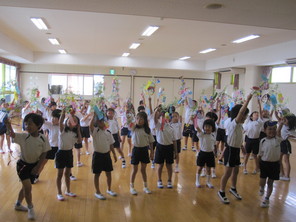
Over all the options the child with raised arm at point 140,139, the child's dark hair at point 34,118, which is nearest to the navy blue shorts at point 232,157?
the child with raised arm at point 140,139

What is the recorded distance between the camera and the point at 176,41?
7.77m

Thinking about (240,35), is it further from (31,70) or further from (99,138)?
(31,70)

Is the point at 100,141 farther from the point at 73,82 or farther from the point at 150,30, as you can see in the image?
the point at 73,82

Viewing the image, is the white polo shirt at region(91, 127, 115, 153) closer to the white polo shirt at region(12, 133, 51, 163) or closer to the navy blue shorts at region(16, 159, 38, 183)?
the white polo shirt at region(12, 133, 51, 163)

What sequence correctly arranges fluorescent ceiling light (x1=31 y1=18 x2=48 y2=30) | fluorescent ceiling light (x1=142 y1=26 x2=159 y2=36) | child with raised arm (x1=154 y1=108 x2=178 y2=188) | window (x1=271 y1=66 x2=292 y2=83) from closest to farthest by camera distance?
child with raised arm (x1=154 y1=108 x2=178 y2=188), fluorescent ceiling light (x1=31 y1=18 x2=48 y2=30), fluorescent ceiling light (x1=142 y1=26 x2=159 y2=36), window (x1=271 y1=66 x2=292 y2=83)

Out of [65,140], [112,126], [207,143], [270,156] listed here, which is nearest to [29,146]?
[65,140]

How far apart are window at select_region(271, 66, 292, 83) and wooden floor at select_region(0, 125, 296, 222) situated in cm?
594

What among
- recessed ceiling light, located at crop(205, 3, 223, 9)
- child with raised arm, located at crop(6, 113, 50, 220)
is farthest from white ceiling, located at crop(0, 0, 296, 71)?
child with raised arm, located at crop(6, 113, 50, 220)

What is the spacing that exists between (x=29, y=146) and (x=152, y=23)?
4157 millimetres

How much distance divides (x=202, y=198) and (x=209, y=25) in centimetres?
408

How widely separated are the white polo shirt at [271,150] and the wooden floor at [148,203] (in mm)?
732

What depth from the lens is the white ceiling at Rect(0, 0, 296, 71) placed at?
3.17m

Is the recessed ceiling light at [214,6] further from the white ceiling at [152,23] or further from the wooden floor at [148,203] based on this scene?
the wooden floor at [148,203]

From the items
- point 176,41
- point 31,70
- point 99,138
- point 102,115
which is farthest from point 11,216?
point 31,70
